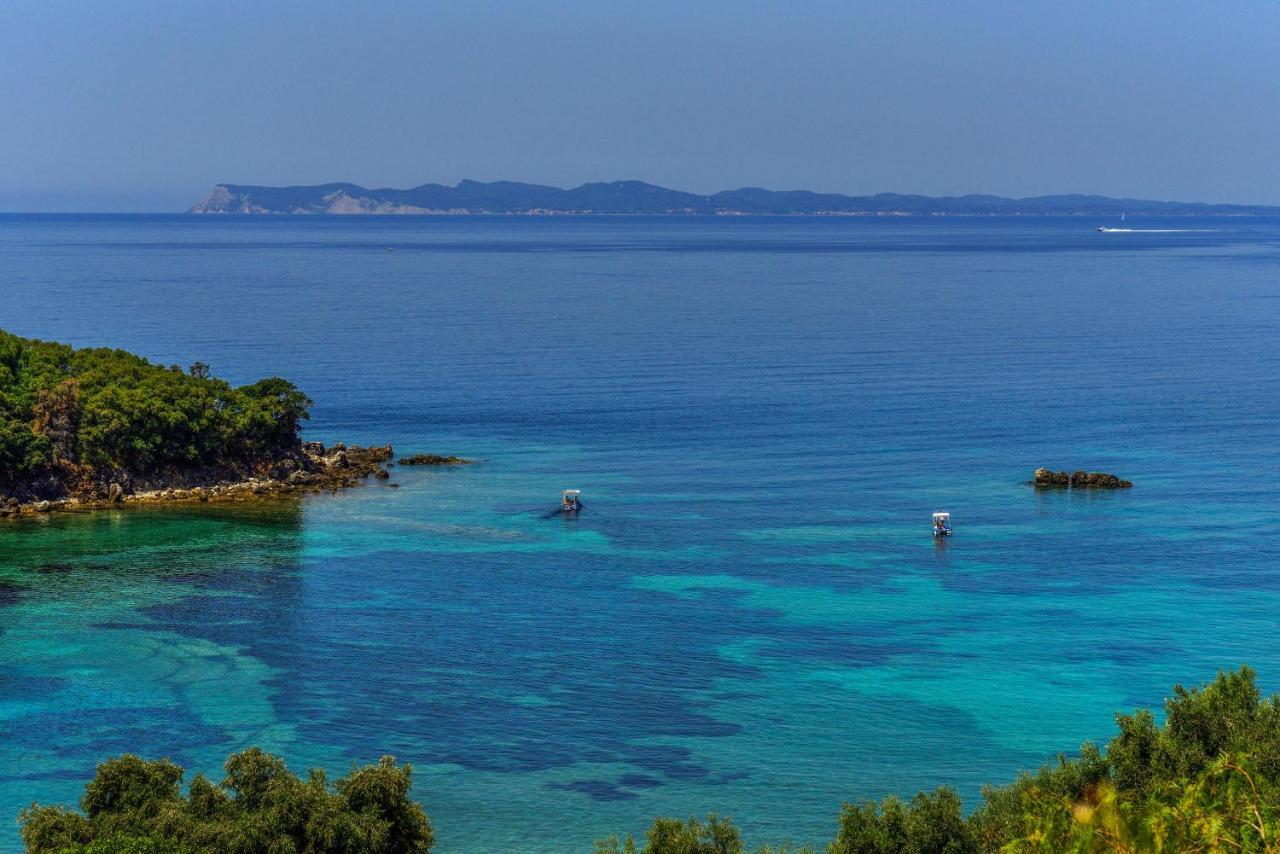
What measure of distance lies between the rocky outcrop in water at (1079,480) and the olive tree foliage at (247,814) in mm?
57413

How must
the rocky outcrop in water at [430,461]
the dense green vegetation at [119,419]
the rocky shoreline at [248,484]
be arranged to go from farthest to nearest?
1. the rocky outcrop in water at [430,461]
2. the rocky shoreline at [248,484]
3. the dense green vegetation at [119,419]

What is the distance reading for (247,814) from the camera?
37562mm

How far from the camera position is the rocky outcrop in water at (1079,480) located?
87.1 meters

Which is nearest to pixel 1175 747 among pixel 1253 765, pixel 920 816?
pixel 1253 765

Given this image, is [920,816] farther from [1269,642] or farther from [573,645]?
[1269,642]

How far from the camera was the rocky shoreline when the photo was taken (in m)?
83.5

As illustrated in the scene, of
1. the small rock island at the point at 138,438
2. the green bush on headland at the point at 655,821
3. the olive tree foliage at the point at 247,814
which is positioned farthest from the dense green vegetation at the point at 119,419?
the green bush on headland at the point at 655,821

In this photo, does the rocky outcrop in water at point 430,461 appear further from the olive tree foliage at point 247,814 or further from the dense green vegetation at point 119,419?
the olive tree foliage at point 247,814

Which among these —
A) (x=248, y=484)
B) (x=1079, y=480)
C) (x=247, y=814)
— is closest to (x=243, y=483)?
(x=248, y=484)

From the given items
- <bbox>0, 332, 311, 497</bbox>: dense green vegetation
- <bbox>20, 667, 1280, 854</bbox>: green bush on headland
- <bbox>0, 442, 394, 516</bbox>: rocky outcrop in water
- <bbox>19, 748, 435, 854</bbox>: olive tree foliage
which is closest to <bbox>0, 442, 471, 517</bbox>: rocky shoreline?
<bbox>0, 442, 394, 516</bbox>: rocky outcrop in water

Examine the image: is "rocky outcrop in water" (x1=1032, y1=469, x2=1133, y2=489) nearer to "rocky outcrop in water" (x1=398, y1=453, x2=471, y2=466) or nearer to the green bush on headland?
"rocky outcrop in water" (x1=398, y1=453, x2=471, y2=466)

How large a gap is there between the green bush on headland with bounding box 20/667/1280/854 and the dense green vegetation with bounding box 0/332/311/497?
4835 cm

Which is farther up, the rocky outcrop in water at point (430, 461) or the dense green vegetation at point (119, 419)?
the dense green vegetation at point (119, 419)

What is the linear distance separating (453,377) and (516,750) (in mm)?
80074
